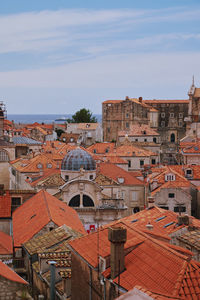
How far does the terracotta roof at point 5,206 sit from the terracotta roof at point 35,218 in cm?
55

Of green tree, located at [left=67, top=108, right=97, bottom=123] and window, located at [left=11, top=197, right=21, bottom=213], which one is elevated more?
green tree, located at [left=67, top=108, right=97, bottom=123]

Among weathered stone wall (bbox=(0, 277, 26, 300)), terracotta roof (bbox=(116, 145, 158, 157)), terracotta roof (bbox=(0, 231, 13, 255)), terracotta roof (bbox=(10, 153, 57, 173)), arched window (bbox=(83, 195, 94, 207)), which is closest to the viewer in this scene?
weathered stone wall (bbox=(0, 277, 26, 300))

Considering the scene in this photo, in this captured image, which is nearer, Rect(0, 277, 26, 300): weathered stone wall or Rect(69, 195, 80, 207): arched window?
Rect(0, 277, 26, 300): weathered stone wall

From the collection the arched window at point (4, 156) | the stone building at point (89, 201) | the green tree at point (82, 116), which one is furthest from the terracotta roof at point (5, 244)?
the green tree at point (82, 116)

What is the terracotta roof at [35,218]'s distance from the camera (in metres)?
33.7

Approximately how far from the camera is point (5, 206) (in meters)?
42.1

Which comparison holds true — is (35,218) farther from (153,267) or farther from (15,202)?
(153,267)

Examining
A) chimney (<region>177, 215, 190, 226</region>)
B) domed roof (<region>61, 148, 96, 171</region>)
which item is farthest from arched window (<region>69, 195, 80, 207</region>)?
chimney (<region>177, 215, 190, 226</region>)

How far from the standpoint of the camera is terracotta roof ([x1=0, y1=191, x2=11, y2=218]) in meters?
40.8

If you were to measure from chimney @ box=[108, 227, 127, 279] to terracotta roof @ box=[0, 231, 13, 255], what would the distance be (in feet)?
44.5

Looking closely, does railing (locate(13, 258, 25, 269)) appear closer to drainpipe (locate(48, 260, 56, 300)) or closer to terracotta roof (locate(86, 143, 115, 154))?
drainpipe (locate(48, 260, 56, 300))

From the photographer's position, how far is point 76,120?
165500 millimetres

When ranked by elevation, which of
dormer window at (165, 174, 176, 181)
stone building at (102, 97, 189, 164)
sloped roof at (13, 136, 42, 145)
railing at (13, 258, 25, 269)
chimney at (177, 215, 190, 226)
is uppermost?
stone building at (102, 97, 189, 164)

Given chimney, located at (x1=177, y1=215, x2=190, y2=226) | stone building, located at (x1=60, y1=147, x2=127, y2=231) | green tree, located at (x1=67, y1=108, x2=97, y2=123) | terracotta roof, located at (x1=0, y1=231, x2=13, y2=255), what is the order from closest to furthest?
chimney, located at (x1=177, y1=215, x2=190, y2=226)
terracotta roof, located at (x1=0, y1=231, x2=13, y2=255)
stone building, located at (x1=60, y1=147, x2=127, y2=231)
green tree, located at (x1=67, y1=108, x2=97, y2=123)
